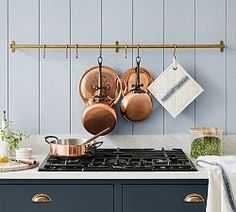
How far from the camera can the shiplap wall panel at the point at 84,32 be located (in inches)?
122

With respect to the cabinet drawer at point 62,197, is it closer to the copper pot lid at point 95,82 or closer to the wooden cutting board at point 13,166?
the wooden cutting board at point 13,166

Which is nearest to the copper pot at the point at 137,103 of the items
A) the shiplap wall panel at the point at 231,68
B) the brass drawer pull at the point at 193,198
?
the shiplap wall panel at the point at 231,68

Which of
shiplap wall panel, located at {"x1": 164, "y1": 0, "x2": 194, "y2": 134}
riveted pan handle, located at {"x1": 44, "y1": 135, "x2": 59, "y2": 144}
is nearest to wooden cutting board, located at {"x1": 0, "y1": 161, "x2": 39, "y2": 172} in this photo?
riveted pan handle, located at {"x1": 44, "y1": 135, "x2": 59, "y2": 144}

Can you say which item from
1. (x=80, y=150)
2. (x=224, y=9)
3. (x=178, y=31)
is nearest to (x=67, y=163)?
(x=80, y=150)

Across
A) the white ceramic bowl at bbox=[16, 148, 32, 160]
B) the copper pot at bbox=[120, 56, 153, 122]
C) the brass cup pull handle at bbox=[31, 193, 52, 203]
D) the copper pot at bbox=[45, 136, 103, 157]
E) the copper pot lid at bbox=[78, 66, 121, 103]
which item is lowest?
the brass cup pull handle at bbox=[31, 193, 52, 203]

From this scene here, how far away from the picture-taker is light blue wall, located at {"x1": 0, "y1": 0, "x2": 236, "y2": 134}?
3092mm

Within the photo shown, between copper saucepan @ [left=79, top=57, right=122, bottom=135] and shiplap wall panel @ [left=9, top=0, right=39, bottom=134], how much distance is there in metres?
0.28

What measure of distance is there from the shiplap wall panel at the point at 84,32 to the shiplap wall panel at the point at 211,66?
1.83 feet

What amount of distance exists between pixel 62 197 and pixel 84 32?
1.01m

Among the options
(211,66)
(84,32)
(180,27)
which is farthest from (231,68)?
(84,32)

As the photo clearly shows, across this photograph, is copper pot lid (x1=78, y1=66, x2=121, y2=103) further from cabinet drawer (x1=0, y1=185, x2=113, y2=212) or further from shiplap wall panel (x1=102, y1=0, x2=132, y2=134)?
cabinet drawer (x1=0, y1=185, x2=113, y2=212)

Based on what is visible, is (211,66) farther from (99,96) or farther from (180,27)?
(99,96)

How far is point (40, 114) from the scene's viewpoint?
3.11 meters

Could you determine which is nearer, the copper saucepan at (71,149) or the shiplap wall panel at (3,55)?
the copper saucepan at (71,149)
